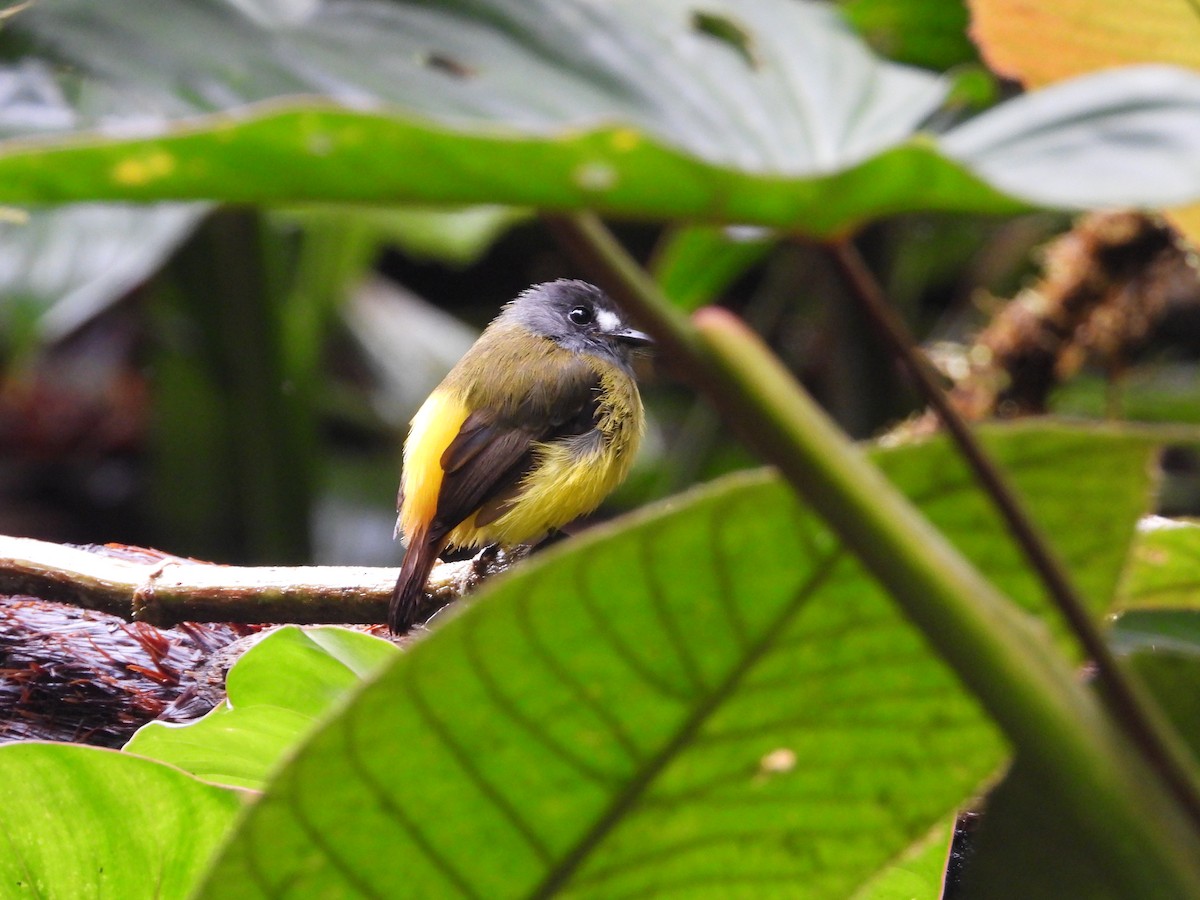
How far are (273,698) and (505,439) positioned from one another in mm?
1216

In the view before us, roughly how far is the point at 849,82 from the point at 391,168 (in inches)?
13.5

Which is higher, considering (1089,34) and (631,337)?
(1089,34)

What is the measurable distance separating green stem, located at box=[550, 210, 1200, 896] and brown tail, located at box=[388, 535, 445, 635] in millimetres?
947

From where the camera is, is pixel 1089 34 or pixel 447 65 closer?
pixel 447 65

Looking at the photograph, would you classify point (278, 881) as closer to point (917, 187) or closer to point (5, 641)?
point (917, 187)

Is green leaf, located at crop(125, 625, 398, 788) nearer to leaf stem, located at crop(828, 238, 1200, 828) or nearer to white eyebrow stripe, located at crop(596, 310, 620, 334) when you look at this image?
leaf stem, located at crop(828, 238, 1200, 828)

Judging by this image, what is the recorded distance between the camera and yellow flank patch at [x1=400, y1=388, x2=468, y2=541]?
6.59 feet

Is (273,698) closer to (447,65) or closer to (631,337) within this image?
(447,65)

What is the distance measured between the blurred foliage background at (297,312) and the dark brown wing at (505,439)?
0.56 metres

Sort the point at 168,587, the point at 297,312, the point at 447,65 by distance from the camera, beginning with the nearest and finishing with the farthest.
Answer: the point at 447,65 < the point at 168,587 < the point at 297,312

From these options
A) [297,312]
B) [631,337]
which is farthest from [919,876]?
[297,312]

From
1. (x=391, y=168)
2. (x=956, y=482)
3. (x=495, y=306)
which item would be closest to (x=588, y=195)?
(x=391, y=168)

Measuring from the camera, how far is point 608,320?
247 centimetres

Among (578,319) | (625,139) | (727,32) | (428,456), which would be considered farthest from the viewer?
(578,319)
